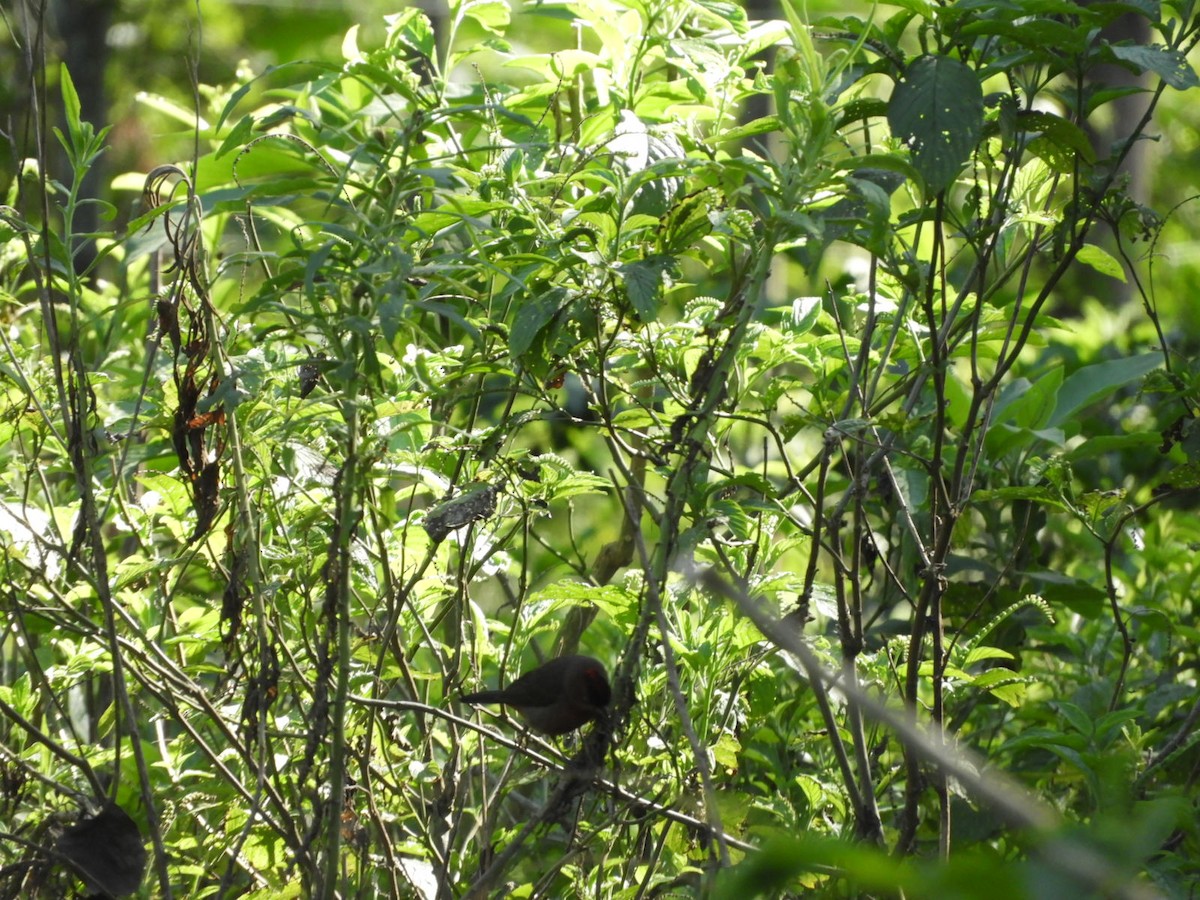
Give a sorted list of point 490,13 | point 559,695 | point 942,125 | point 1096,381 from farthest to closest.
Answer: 1. point 1096,381
2. point 490,13
3. point 559,695
4. point 942,125

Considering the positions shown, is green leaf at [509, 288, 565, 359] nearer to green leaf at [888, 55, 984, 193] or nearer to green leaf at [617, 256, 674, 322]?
green leaf at [617, 256, 674, 322]

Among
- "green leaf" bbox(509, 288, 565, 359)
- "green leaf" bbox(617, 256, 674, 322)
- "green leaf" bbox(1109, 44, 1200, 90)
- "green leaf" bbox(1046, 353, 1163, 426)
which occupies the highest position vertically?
"green leaf" bbox(1109, 44, 1200, 90)

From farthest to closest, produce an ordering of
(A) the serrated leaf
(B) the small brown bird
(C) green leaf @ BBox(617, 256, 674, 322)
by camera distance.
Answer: (A) the serrated leaf, (B) the small brown bird, (C) green leaf @ BBox(617, 256, 674, 322)

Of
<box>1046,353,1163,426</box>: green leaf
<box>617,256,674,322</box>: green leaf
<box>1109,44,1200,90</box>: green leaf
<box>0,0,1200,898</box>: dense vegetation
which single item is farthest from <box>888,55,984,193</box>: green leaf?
<box>1046,353,1163,426</box>: green leaf

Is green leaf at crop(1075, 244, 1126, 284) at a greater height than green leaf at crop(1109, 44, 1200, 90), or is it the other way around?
green leaf at crop(1109, 44, 1200, 90)

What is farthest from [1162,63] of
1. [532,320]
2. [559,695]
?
[559,695]

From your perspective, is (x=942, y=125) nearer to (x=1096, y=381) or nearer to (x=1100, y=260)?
(x=1100, y=260)

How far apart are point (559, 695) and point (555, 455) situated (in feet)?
1.40

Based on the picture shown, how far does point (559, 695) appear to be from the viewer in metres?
2.17

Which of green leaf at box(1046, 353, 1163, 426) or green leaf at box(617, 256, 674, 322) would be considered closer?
green leaf at box(617, 256, 674, 322)

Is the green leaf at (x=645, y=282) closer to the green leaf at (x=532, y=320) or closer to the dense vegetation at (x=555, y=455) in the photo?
the dense vegetation at (x=555, y=455)

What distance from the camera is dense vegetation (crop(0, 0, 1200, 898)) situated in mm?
1805

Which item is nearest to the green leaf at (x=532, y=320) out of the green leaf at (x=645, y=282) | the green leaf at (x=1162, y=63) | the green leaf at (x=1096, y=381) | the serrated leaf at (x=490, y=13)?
the green leaf at (x=645, y=282)

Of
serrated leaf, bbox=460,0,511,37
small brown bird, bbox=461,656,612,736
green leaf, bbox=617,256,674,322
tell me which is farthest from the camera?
serrated leaf, bbox=460,0,511,37
